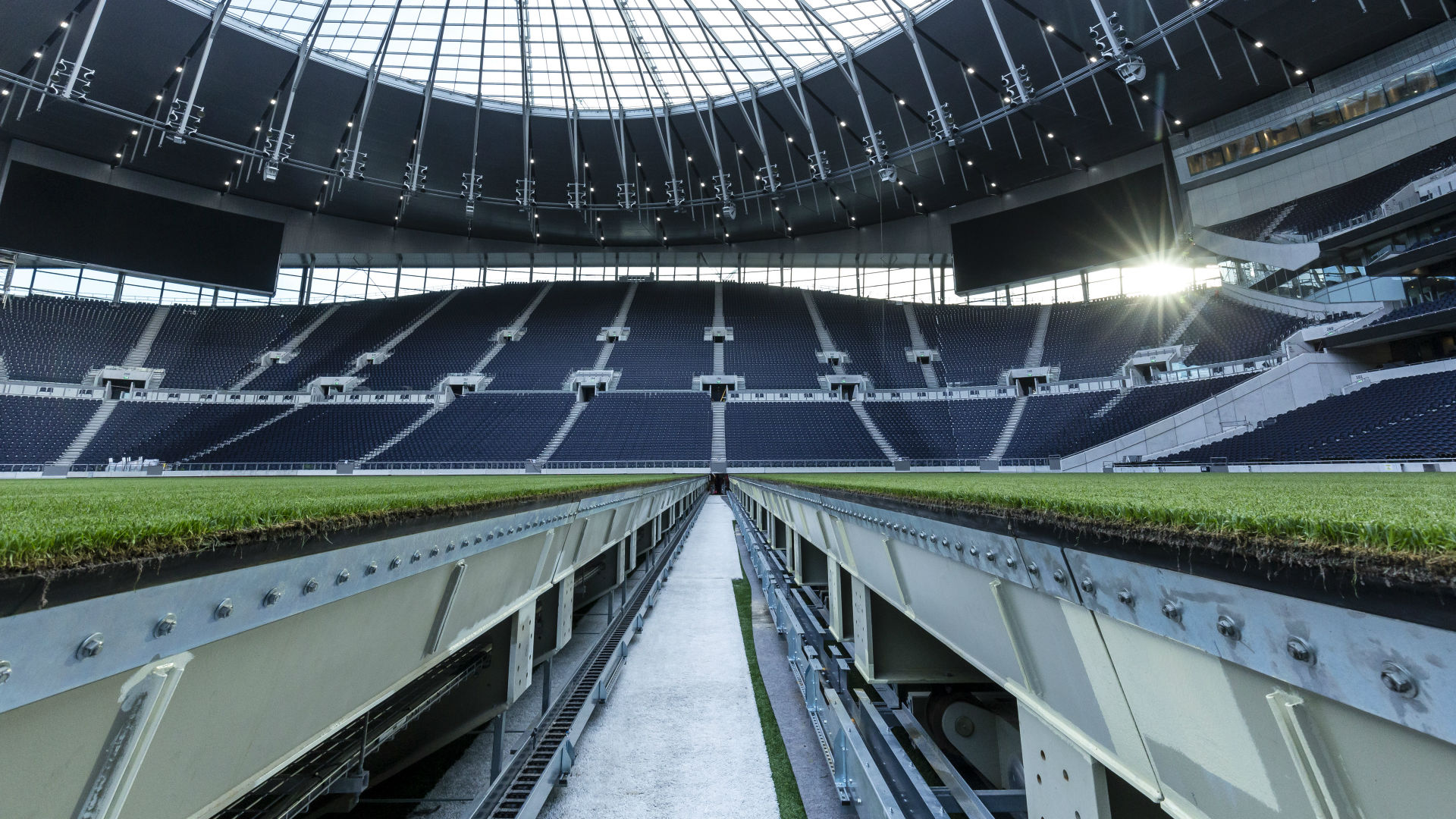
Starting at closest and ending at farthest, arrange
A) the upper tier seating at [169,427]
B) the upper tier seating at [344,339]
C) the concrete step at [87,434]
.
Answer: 1. the concrete step at [87,434]
2. the upper tier seating at [169,427]
3. the upper tier seating at [344,339]

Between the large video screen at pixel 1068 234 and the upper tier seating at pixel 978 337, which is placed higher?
the large video screen at pixel 1068 234

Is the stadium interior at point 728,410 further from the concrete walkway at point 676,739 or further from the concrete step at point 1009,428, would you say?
the concrete step at point 1009,428

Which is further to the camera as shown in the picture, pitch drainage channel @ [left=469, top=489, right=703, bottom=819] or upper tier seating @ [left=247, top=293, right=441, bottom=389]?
upper tier seating @ [left=247, top=293, right=441, bottom=389]

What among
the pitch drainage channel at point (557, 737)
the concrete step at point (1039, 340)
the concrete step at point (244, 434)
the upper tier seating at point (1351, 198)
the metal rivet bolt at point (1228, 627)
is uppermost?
the upper tier seating at point (1351, 198)

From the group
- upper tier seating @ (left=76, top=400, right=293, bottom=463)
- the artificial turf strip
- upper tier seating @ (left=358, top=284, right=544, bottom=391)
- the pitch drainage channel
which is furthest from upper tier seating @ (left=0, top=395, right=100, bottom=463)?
the artificial turf strip

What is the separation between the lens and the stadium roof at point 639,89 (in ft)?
76.4

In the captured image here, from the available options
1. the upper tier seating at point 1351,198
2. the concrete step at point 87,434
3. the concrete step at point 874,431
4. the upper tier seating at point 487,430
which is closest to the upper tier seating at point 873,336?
the concrete step at point 874,431

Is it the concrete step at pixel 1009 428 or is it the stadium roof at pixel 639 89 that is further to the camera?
the concrete step at pixel 1009 428

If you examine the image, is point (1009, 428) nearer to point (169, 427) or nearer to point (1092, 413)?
point (1092, 413)

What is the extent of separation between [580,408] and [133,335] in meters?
26.7

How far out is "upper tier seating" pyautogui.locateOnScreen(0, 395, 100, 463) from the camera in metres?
25.6

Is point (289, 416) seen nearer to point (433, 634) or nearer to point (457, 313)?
point (457, 313)

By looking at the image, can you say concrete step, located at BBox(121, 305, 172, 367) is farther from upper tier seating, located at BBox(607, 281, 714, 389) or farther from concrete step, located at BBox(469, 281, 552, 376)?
upper tier seating, located at BBox(607, 281, 714, 389)

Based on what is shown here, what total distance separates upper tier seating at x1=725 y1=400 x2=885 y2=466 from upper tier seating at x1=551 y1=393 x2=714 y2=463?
1.70 meters
